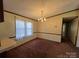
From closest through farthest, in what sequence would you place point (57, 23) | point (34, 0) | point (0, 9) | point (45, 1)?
point (0, 9), point (34, 0), point (45, 1), point (57, 23)

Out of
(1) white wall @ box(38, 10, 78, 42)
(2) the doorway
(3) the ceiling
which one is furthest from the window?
(2) the doorway

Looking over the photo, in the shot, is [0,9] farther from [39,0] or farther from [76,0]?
[76,0]

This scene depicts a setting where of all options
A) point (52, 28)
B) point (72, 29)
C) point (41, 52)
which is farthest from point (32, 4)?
point (72, 29)

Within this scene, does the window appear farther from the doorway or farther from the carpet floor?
the doorway

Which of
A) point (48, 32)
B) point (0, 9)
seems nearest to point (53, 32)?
point (48, 32)

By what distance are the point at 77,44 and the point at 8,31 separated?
4260 millimetres

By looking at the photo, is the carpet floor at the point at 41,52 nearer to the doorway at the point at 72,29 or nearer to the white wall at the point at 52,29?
the doorway at the point at 72,29

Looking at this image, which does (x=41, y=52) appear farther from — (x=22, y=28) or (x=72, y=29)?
(x=72, y=29)

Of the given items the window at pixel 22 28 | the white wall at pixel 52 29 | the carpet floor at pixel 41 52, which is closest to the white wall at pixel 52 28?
the white wall at pixel 52 29

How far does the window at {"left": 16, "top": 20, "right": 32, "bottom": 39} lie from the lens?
4.99 metres

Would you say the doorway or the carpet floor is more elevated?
the doorway

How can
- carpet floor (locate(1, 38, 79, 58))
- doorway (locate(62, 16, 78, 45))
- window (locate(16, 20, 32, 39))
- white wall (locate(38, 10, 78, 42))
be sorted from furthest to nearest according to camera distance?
1. white wall (locate(38, 10, 78, 42))
2. doorway (locate(62, 16, 78, 45))
3. window (locate(16, 20, 32, 39))
4. carpet floor (locate(1, 38, 79, 58))

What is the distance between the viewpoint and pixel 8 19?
410cm

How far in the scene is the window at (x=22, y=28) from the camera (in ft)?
16.4
